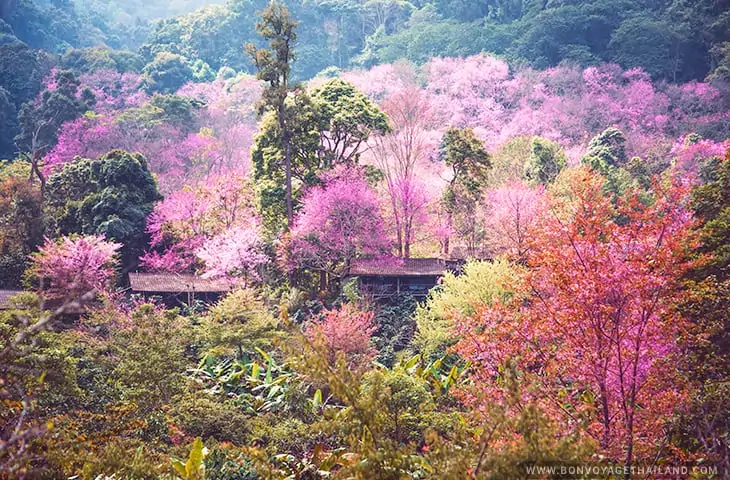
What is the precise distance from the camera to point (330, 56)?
1886 inches

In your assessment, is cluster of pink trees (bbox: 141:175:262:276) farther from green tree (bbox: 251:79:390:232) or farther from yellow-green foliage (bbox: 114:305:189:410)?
yellow-green foliage (bbox: 114:305:189:410)

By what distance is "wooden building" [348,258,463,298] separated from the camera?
680 inches

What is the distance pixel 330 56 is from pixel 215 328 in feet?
129

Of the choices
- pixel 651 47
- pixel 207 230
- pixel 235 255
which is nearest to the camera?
pixel 235 255

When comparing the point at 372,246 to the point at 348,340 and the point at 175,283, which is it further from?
the point at 175,283

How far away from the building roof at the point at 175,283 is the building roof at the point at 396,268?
407 centimetres

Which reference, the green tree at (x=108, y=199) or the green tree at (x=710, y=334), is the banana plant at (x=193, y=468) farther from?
the green tree at (x=108, y=199)

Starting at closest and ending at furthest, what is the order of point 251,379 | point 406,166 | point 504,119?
point 251,379 → point 406,166 → point 504,119

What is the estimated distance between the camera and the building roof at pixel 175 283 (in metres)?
17.4

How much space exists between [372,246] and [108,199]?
895 cm

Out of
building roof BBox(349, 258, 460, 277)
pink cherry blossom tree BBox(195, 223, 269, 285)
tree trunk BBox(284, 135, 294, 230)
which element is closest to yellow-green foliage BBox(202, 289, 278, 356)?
pink cherry blossom tree BBox(195, 223, 269, 285)

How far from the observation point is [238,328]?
1291 cm

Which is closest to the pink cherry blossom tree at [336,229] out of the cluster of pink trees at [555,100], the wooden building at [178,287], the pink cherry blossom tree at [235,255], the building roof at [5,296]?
the pink cherry blossom tree at [235,255]

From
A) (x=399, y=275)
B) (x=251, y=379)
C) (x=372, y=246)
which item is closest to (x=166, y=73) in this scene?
(x=372, y=246)
